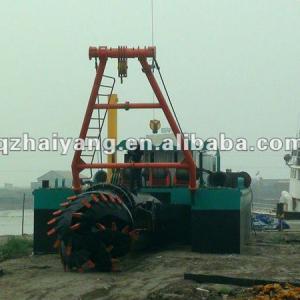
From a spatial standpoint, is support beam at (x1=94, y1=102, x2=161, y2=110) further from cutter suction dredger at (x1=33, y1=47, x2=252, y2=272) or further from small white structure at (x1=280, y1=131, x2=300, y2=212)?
small white structure at (x1=280, y1=131, x2=300, y2=212)

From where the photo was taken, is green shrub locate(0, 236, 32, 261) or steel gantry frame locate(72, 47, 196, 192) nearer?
steel gantry frame locate(72, 47, 196, 192)

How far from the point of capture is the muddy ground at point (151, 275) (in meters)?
9.09

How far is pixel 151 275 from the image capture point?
35.5ft

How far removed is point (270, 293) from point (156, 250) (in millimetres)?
6115

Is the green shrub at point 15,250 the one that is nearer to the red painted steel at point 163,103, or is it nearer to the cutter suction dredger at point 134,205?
the cutter suction dredger at point 134,205

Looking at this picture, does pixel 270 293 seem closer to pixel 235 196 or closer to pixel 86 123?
pixel 235 196

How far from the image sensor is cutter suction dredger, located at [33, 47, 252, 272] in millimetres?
11305

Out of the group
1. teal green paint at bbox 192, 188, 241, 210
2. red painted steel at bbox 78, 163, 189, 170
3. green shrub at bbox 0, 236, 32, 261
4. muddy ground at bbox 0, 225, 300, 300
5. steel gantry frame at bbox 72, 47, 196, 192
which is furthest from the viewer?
green shrub at bbox 0, 236, 32, 261

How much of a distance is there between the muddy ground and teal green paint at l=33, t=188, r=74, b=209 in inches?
44.5

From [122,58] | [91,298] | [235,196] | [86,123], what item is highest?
[122,58]

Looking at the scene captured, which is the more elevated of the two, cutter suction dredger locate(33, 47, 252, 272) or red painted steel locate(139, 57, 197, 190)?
red painted steel locate(139, 57, 197, 190)

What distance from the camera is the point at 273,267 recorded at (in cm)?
1145

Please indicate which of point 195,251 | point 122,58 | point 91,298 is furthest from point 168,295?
point 122,58

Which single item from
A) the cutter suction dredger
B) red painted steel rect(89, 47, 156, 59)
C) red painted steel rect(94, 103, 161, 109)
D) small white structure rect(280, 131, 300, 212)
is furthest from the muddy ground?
small white structure rect(280, 131, 300, 212)
